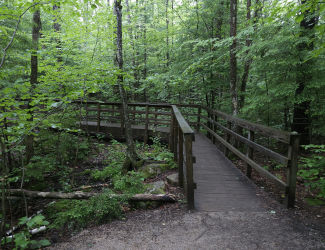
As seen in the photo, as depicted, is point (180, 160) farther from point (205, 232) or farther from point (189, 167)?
point (205, 232)

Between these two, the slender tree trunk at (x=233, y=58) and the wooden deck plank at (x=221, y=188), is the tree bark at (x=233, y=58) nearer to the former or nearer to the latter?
the slender tree trunk at (x=233, y=58)

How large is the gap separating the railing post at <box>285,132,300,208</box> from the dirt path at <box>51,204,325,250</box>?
202mm

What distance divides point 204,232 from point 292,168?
1.69 m

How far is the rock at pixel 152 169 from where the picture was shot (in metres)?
5.38

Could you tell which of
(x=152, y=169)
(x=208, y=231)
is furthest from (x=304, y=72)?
(x=208, y=231)

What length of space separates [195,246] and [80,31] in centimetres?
903

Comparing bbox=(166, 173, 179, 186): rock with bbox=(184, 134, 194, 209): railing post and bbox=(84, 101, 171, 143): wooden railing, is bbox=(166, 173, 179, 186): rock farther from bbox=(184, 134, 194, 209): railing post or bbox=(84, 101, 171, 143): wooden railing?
bbox=(84, 101, 171, 143): wooden railing

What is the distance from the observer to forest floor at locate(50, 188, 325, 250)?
2.49 metres

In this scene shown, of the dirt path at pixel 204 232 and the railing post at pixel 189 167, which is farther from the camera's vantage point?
the railing post at pixel 189 167

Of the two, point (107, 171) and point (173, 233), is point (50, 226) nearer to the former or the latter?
point (173, 233)

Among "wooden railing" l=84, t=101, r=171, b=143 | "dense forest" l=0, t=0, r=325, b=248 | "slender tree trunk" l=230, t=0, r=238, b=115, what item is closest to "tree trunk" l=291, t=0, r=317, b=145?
"dense forest" l=0, t=0, r=325, b=248

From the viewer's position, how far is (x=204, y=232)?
8.95 feet

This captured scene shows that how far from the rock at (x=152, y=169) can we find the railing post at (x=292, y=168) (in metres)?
2.95

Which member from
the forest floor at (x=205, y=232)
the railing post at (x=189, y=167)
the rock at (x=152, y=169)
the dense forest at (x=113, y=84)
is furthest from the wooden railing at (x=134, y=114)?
the forest floor at (x=205, y=232)
